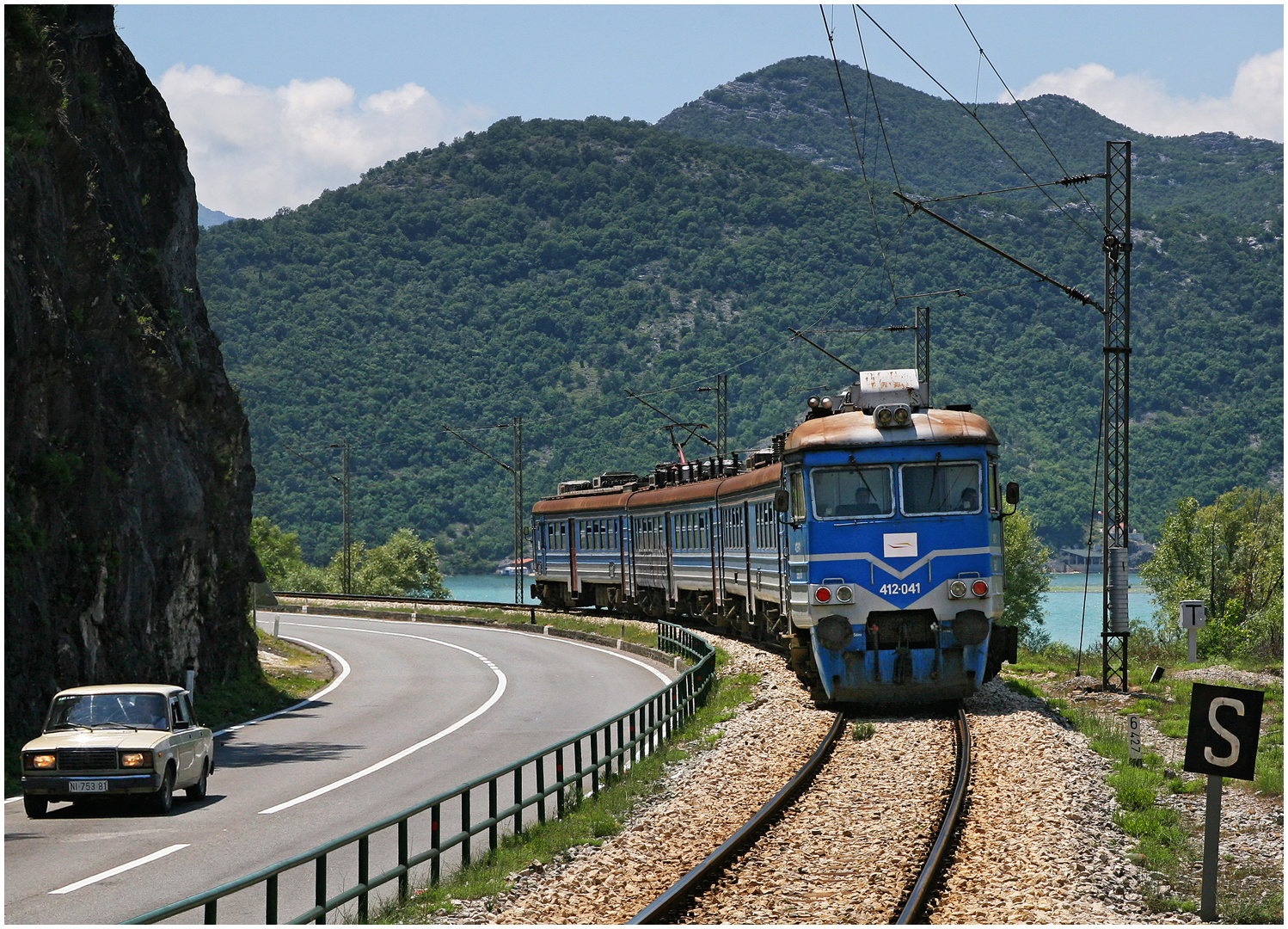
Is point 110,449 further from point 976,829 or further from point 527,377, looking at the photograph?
point 527,377

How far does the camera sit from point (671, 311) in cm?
18412

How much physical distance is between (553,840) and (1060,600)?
151 metres

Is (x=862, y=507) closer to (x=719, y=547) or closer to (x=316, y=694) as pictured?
(x=719, y=547)

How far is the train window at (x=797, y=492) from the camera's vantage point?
21.7 meters

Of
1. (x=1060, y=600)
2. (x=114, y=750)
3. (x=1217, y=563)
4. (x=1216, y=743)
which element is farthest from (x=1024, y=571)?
(x=1216, y=743)

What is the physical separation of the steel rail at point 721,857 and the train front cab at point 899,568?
11.3ft

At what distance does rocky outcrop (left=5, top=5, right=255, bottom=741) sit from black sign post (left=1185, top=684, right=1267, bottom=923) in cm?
1805

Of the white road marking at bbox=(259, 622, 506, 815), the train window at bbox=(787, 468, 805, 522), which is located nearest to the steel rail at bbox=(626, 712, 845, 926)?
the train window at bbox=(787, 468, 805, 522)

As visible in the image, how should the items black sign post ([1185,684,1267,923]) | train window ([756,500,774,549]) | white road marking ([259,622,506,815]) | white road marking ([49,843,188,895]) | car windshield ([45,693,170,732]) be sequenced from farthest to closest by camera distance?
train window ([756,500,774,549]), white road marking ([259,622,506,815]), car windshield ([45,693,170,732]), white road marking ([49,843,188,895]), black sign post ([1185,684,1267,923])

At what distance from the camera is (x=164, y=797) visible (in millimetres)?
17719

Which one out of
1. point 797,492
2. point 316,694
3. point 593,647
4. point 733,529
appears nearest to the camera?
point 797,492

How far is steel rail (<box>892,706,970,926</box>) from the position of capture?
10617 mm

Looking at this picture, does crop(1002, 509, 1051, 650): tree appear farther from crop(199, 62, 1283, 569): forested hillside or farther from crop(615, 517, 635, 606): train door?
crop(199, 62, 1283, 569): forested hillside

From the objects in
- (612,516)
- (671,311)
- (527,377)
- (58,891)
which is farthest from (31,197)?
(671,311)
